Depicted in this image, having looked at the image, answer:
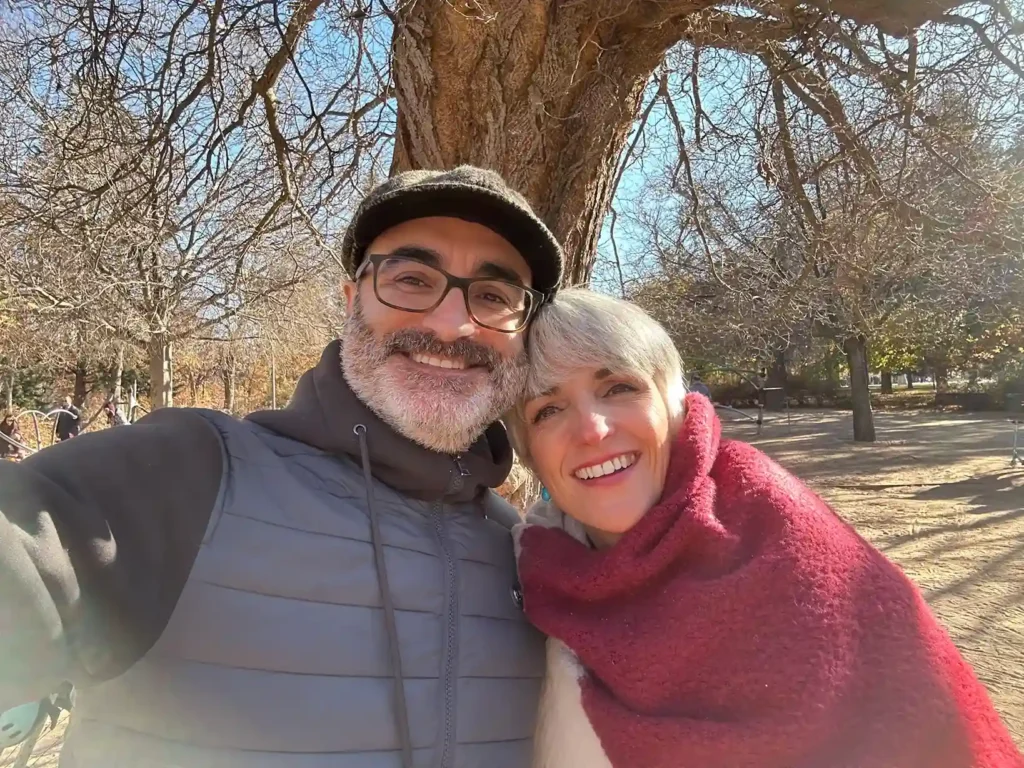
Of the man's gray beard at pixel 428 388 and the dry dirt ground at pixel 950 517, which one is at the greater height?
the man's gray beard at pixel 428 388

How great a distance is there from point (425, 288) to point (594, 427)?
20.1 inches

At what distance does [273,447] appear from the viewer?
4.53 ft

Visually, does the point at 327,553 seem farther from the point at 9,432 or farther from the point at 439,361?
the point at 9,432

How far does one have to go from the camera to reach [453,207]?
62.9 inches

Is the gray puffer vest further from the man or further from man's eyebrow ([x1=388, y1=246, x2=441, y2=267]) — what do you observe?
man's eyebrow ([x1=388, y1=246, x2=441, y2=267])

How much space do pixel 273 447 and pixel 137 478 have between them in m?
0.28

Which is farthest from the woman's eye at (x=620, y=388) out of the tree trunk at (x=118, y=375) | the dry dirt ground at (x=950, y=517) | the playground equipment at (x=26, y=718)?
the tree trunk at (x=118, y=375)

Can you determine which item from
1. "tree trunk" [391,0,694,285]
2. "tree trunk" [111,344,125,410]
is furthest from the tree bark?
"tree trunk" [111,344,125,410]

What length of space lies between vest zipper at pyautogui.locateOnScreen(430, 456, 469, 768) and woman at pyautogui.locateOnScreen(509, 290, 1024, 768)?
204 millimetres

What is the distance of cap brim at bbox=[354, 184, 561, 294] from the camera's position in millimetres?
1568

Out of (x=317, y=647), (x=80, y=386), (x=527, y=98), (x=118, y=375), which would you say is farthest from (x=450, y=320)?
(x=80, y=386)

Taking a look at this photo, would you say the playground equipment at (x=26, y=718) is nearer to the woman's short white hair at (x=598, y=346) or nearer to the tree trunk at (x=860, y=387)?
the woman's short white hair at (x=598, y=346)

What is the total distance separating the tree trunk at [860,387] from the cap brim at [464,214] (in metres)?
16.0

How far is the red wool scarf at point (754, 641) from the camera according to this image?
3.92ft
